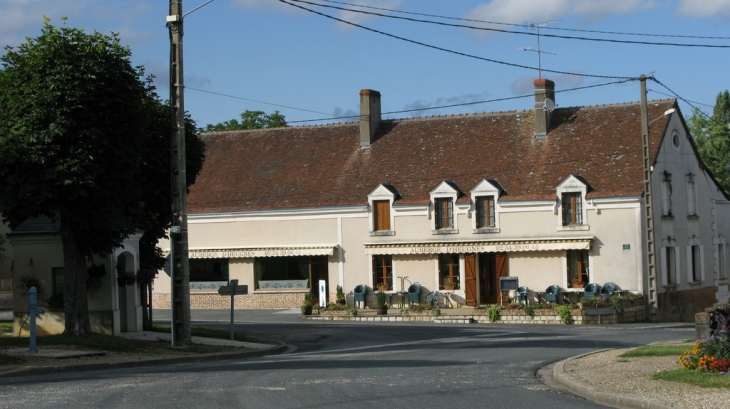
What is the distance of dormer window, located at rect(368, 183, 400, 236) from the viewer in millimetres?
42219

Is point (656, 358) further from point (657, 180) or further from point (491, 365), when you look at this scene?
point (657, 180)

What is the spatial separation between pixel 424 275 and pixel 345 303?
12.4 ft

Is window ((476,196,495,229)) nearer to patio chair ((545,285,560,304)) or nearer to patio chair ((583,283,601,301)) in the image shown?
patio chair ((545,285,560,304))

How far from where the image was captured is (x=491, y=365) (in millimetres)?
17297

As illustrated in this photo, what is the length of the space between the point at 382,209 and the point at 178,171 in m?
22.7

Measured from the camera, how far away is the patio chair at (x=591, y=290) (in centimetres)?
3781

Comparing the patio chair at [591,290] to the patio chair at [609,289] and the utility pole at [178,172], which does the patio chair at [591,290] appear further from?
the utility pole at [178,172]

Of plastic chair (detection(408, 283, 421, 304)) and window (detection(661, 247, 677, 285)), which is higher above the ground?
window (detection(661, 247, 677, 285))

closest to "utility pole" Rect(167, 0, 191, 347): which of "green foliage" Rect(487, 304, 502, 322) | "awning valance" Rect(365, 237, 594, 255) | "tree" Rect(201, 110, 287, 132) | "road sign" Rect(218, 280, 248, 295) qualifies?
"road sign" Rect(218, 280, 248, 295)

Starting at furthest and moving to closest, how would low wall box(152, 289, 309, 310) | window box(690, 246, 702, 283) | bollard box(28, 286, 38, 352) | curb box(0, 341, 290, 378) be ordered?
low wall box(152, 289, 309, 310) < window box(690, 246, 702, 283) < bollard box(28, 286, 38, 352) < curb box(0, 341, 290, 378)

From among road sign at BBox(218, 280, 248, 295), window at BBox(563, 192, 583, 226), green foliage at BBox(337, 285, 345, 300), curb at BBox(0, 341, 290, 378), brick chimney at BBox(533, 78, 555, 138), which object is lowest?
curb at BBox(0, 341, 290, 378)

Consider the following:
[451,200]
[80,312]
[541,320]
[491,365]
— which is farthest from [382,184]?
[491,365]

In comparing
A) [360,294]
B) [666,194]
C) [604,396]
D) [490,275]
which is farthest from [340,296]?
[604,396]

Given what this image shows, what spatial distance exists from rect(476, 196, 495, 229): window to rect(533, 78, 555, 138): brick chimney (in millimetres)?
4230
